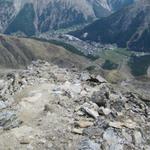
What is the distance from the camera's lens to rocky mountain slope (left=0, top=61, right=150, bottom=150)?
28172 millimetres

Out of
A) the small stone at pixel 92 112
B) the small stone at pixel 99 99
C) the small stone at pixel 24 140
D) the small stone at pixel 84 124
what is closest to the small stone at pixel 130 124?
the small stone at pixel 92 112

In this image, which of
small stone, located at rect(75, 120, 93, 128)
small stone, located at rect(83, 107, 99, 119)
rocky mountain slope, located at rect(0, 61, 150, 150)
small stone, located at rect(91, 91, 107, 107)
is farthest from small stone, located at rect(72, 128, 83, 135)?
small stone, located at rect(91, 91, 107, 107)

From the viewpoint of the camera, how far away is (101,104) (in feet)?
109

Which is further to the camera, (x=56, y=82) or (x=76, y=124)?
(x=56, y=82)

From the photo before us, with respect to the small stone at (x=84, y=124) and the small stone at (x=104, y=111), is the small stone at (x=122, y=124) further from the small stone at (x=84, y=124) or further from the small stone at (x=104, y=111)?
the small stone at (x=104, y=111)

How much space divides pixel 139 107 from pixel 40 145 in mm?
9341

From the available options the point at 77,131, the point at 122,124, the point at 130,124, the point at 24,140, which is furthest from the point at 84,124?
the point at 24,140

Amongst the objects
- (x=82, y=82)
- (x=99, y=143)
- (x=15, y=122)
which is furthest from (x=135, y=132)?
(x=82, y=82)

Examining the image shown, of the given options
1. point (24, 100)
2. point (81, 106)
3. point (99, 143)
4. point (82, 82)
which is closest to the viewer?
point (99, 143)

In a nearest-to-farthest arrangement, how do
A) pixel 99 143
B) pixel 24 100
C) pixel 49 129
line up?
1. pixel 99 143
2. pixel 49 129
3. pixel 24 100

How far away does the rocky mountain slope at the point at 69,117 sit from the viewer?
28172 mm

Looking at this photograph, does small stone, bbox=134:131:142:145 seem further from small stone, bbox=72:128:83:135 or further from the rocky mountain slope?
small stone, bbox=72:128:83:135

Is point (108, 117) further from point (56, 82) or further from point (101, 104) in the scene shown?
point (56, 82)

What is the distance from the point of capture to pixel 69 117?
102 feet
